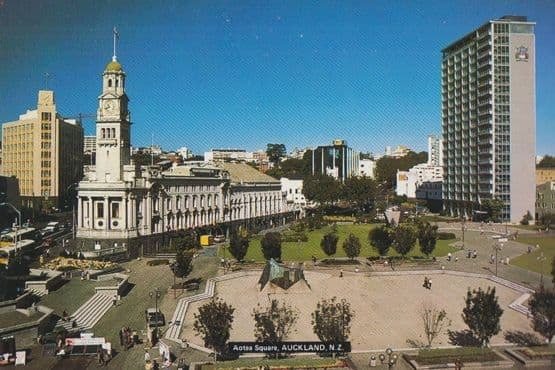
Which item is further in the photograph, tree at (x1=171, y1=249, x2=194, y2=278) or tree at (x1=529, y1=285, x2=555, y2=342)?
tree at (x1=171, y1=249, x2=194, y2=278)

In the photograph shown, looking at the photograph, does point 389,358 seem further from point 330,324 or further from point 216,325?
point 216,325

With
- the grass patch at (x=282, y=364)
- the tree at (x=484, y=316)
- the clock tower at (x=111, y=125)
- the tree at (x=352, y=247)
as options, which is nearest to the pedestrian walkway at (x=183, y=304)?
the grass patch at (x=282, y=364)

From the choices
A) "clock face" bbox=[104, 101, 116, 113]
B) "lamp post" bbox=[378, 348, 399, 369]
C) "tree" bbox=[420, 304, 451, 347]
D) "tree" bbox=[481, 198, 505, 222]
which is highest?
"clock face" bbox=[104, 101, 116, 113]

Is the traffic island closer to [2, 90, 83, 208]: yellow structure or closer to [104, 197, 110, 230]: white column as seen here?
[104, 197, 110, 230]: white column

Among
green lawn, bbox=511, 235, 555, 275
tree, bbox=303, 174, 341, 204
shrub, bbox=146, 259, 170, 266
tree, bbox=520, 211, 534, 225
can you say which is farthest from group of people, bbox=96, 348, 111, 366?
tree, bbox=303, 174, 341, 204

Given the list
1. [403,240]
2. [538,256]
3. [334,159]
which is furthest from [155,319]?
[334,159]

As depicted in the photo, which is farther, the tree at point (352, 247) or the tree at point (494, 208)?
the tree at point (494, 208)

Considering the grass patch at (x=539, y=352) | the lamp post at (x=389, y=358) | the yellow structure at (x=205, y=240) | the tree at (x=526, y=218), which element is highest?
the tree at (x=526, y=218)

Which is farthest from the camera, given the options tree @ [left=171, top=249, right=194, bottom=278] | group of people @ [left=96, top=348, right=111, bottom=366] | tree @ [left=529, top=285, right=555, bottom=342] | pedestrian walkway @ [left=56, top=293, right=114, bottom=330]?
tree @ [left=171, top=249, right=194, bottom=278]

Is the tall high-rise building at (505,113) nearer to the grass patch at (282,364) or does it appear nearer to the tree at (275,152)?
the grass patch at (282,364)
